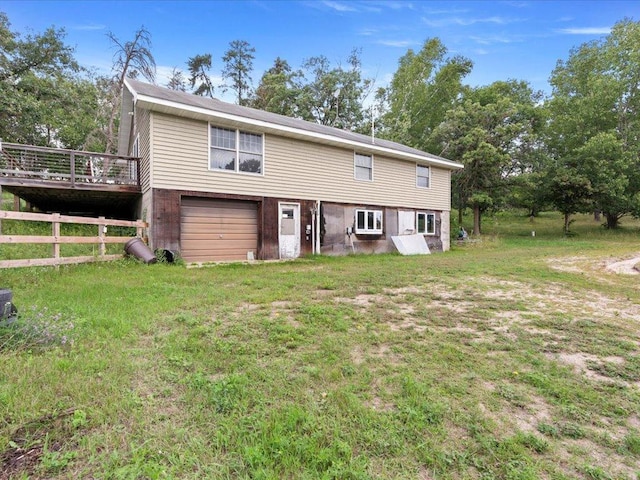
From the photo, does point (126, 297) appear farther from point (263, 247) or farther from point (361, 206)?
point (361, 206)

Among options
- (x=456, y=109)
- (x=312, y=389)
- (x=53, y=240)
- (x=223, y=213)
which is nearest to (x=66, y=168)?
(x=223, y=213)

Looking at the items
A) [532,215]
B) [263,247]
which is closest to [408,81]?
[532,215]

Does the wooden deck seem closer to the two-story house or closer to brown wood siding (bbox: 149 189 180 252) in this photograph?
the two-story house

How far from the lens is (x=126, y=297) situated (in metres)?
4.56

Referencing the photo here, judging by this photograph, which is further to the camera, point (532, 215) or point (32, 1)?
point (532, 215)

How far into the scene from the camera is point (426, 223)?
1534 centimetres

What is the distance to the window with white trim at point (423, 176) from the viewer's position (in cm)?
1495

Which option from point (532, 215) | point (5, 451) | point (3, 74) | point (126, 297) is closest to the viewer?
point (5, 451)

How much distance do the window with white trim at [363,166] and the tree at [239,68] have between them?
73.9ft

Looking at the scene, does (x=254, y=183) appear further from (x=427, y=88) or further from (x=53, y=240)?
(x=427, y=88)

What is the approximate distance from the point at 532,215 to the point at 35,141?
127 feet

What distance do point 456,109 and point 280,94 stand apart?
13512 mm

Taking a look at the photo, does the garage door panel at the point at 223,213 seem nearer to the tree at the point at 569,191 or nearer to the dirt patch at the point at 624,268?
the dirt patch at the point at 624,268

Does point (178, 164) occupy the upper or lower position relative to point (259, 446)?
upper
